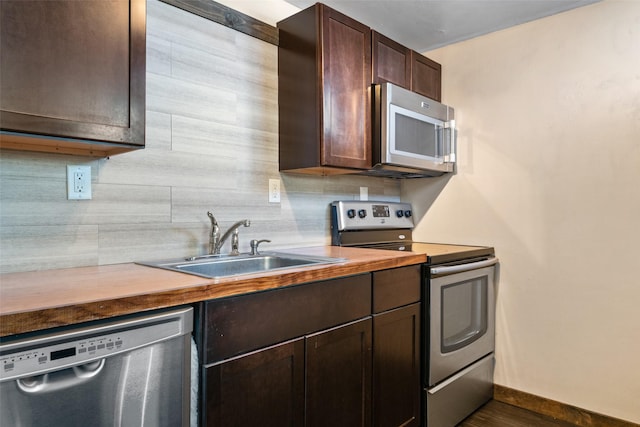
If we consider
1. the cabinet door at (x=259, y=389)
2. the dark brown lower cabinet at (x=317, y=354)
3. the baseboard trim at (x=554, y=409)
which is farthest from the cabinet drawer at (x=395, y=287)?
the baseboard trim at (x=554, y=409)

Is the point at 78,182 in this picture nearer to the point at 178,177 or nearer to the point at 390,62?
the point at 178,177

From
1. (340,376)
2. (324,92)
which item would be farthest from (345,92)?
(340,376)

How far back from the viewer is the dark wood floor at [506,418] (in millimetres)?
2150

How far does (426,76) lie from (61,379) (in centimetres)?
243

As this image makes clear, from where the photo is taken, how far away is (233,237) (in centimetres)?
186

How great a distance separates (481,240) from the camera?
8.28ft

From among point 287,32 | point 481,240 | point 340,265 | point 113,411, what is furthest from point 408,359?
point 287,32

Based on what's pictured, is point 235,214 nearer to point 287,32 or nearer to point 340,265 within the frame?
point 340,265

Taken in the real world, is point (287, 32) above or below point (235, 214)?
above

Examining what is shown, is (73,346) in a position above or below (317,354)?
above

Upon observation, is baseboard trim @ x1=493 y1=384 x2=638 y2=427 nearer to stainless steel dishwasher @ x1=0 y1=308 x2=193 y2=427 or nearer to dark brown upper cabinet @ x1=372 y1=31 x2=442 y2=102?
dark brown upper cabinet @ x1=372 y1=31 x2=442 y2=102

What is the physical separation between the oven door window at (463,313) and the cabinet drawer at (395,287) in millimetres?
216

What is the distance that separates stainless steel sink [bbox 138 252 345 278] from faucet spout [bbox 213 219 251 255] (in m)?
0.04

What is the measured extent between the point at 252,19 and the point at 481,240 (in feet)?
6.02
